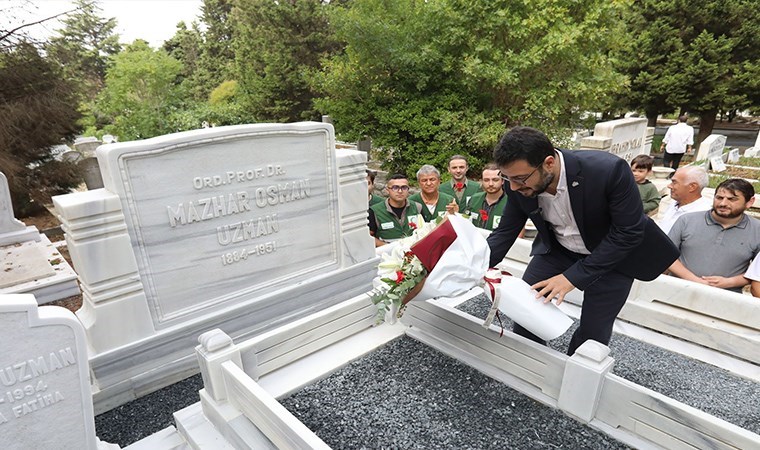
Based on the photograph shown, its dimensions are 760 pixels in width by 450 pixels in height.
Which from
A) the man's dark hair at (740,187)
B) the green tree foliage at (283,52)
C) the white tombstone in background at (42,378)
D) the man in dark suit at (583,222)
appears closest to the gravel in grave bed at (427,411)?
the man in dark suit at (583,222)

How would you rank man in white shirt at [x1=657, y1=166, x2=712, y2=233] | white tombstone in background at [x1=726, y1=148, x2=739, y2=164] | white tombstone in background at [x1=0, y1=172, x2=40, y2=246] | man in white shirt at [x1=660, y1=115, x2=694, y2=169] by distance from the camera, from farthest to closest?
1. man in white shirt at [x1=660, y1=115, x2=694, y2=169]
2. white tombstone in background at [x1=726, y1=148, x2=739, y2=164]
3. white tombstone in background at [x1=0, y1=172, x2=40, y2=246]
4. man in white shirt at [x1=657, y1=166, x2=712, y2=233]

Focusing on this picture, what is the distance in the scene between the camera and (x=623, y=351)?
3.56 metres

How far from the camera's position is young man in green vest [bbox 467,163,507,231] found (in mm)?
4836

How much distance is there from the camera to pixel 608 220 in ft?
7.97

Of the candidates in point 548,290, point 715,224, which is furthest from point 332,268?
point 715,224

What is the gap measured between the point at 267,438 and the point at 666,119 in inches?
1591

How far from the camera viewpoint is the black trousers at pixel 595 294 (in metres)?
2.62

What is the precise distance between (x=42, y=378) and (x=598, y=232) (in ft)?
10.5

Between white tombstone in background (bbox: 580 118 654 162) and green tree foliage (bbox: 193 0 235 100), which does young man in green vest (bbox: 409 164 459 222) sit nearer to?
white tombstone in background (bbox: 580 118 654 162)

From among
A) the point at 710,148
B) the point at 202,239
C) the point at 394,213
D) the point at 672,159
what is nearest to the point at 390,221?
the point at 394,213

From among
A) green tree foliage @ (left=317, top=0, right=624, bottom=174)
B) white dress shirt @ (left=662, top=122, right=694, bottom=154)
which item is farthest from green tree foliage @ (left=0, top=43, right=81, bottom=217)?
white dress shirt @ (left=662, top=122, right=694, bottom=154)

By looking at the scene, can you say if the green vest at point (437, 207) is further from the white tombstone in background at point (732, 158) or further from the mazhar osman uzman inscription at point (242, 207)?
the white tombstone in background at point (732, 158)

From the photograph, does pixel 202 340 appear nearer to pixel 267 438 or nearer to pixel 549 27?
pixel 267 438

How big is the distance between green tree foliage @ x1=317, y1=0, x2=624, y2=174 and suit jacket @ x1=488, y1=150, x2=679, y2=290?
7511mm
